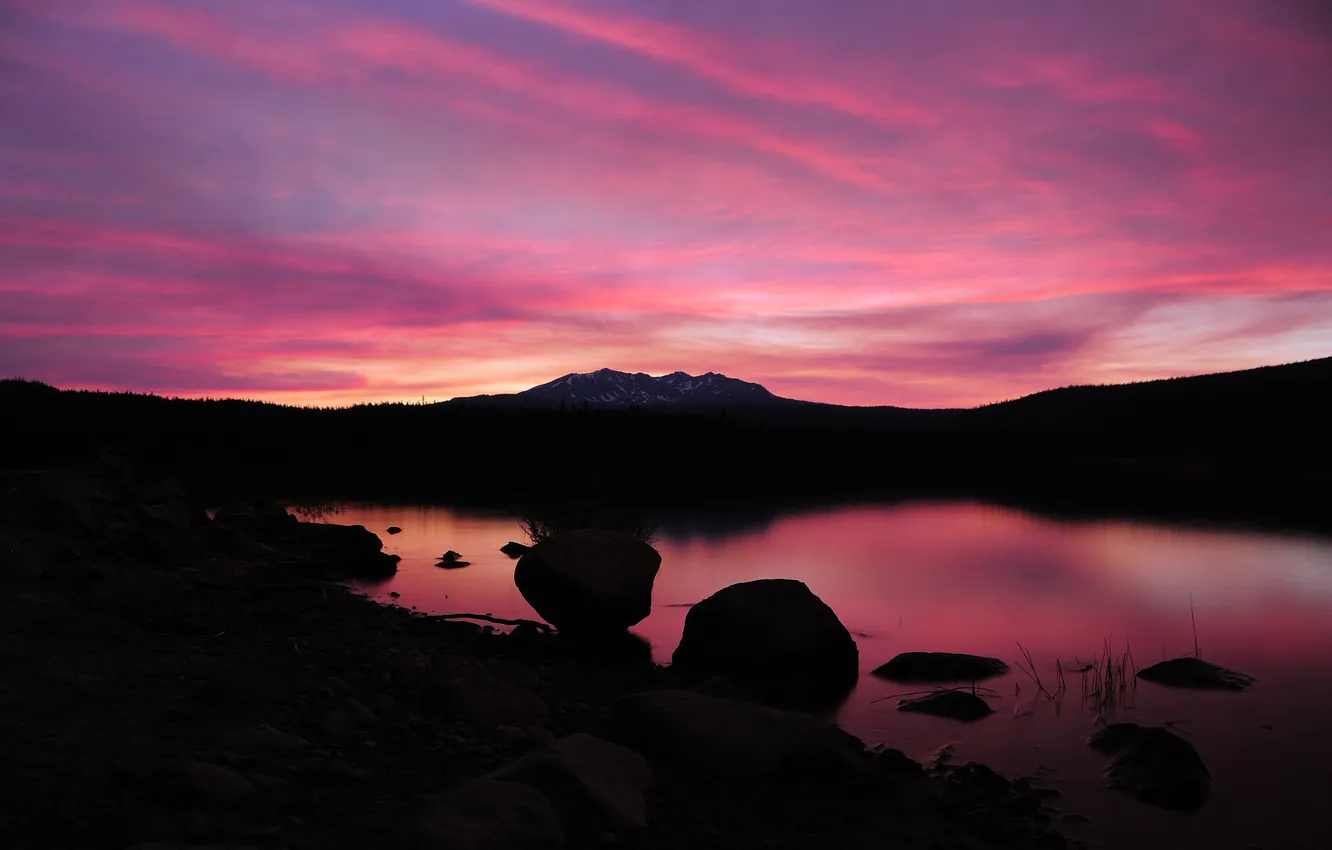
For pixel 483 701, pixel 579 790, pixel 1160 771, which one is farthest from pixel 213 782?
pixel 1160 771

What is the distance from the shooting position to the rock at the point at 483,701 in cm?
913

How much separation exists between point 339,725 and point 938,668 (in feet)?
33.3

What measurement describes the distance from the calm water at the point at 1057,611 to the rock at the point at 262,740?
24.2ft

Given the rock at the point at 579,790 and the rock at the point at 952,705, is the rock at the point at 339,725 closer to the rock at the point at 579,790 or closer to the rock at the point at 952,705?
the rock at the point at 579,790

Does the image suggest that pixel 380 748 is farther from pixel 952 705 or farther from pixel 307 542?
pixel 307 542

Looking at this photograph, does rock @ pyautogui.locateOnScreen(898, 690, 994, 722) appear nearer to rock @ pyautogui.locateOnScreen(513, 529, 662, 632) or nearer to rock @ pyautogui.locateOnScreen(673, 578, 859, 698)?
rock @ pyautogui.locateOnScreen(673, 578, 859, 698)

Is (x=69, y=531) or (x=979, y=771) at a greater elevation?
(x=69, y=531)

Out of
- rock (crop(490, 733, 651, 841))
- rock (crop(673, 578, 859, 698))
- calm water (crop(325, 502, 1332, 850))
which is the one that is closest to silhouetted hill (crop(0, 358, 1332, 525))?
calm water (crop(325, 502, 1332, 850))

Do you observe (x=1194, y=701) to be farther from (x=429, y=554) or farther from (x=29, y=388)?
(x=29, y=388)

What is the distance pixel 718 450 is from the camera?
336 feet

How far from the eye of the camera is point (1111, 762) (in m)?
10.2

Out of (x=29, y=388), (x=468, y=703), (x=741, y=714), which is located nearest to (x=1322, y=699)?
(x=741, y=714)

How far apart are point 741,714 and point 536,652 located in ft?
19.6

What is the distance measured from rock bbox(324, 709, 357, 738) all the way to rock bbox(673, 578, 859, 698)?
6.72m
